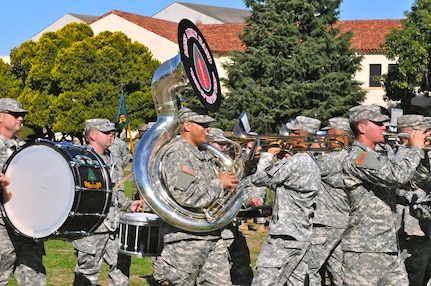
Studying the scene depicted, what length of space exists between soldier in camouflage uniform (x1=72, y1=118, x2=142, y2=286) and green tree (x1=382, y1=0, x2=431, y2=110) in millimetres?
26058

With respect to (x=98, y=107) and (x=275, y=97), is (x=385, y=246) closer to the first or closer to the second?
(x=275, y=97)

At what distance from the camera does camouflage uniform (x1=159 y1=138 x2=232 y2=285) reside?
6473 mm

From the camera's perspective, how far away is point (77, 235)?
621 centimetres

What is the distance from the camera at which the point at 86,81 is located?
45594 mm

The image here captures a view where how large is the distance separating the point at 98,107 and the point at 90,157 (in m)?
39.2

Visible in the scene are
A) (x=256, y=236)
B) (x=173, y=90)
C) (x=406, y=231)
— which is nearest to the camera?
(x=173, y=90)

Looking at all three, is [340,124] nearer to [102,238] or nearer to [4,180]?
[102,238]

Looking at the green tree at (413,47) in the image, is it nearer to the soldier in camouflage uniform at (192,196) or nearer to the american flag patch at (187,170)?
the soldier in camouflage uniform at (192,196)

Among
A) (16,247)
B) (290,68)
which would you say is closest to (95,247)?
(16,247)

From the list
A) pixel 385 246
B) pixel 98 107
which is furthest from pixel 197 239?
pixel 98 107

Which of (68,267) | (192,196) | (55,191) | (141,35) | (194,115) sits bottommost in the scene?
(68,267)

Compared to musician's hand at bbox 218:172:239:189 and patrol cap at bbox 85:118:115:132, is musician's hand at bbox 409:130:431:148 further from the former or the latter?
patrol cap at bbox 85:118:115:132

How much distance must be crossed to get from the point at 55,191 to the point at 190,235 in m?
1.22

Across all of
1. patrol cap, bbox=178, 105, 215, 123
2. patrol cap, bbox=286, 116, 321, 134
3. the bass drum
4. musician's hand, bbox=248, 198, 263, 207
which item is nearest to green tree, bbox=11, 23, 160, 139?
musician's hand, bbox=248, 198, 263, 207
